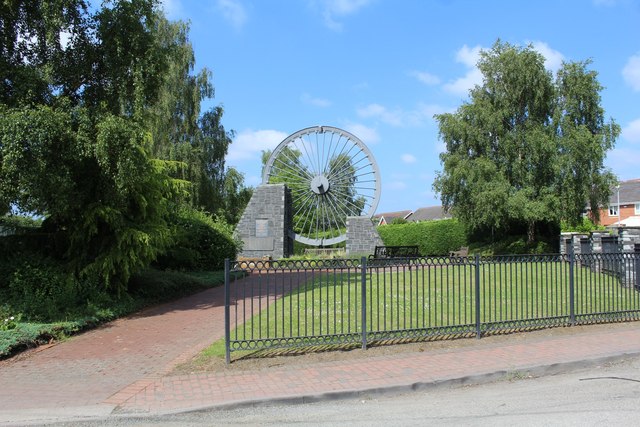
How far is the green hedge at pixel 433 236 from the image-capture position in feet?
117

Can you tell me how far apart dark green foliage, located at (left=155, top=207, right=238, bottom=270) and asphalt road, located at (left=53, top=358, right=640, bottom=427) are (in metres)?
12.5

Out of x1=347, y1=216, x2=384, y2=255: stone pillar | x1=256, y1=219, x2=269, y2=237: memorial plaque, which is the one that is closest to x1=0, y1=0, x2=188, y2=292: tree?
x1=256, y1=219, x2=269, y2=237: memorial plaque

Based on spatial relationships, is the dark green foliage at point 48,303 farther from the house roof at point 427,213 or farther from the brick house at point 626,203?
the house roof at point 427,213

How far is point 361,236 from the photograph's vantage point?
3033 centimetres

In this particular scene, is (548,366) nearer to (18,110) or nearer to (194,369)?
(194,369)

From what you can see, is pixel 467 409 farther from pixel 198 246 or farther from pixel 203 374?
pixel 198 246

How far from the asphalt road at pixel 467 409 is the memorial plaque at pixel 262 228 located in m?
24.1

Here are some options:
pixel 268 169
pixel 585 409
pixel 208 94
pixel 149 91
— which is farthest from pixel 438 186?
pixel 585 409

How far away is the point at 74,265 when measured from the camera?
35.3 feet

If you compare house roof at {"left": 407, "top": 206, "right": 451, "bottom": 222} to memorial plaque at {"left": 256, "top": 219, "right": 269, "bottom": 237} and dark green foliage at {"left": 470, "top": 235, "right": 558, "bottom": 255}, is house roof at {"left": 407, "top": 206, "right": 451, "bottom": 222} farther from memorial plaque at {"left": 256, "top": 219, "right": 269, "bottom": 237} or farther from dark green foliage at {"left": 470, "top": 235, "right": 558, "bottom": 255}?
memorial plaque at {"left": 256, "top": 219, "right": 269, "bottom": 237}

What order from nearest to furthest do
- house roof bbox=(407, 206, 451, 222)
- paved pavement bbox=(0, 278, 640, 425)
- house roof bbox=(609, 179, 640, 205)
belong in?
paved pavement bbox=(0, 278, 640, 425) < house roof bbox=(609, 179, 640, 205) < house roof bbox=(407, 206, 451, 222)

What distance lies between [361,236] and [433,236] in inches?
340

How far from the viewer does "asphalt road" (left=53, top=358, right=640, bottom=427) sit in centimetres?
481

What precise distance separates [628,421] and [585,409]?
0.47 m
